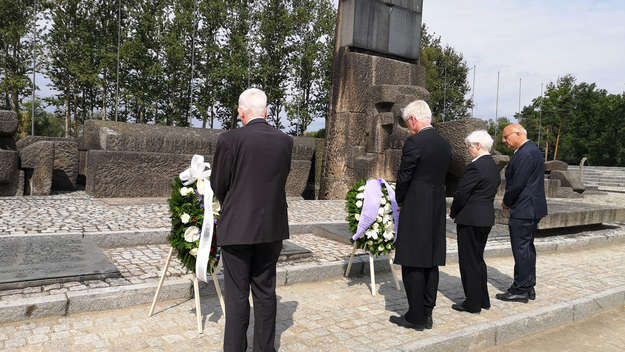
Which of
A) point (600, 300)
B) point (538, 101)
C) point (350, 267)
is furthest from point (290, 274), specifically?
point (538, 101)

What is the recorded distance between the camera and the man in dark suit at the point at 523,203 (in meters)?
4.43

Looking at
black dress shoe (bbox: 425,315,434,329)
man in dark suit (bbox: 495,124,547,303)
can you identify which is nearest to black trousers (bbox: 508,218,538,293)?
man in dark suit (bbox: 495,124,547,303)

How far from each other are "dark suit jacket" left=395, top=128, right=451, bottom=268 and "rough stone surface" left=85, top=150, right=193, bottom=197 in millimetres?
7194

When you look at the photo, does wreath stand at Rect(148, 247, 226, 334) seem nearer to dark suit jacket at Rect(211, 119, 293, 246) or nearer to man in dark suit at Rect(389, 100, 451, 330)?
dark suit jacket at Rect(211, 119, 293, 246)

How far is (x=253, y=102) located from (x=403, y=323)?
2.21 m

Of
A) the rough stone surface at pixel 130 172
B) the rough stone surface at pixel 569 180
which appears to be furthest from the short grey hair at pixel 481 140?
the rough stone surface at pixel 569 180

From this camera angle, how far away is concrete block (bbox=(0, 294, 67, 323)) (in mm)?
3357

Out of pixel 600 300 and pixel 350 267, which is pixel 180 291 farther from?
pixel 600 300

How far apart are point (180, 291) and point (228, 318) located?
156 cm

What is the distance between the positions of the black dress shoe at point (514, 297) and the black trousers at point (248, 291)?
2.77 meters

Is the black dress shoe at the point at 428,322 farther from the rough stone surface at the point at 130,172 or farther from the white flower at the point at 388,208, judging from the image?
the rough stone surface at the point at 130,172

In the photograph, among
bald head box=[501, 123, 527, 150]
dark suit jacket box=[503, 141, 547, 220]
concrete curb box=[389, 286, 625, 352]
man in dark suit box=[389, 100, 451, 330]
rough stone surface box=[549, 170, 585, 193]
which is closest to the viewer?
concrete curb box=[389, 286, 625, 352]

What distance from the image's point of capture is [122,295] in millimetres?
3830

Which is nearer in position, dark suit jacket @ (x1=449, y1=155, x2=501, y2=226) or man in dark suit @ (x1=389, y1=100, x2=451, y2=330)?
man in dark suit @ (x1=389, y1=100, x2=451, y2=330)
